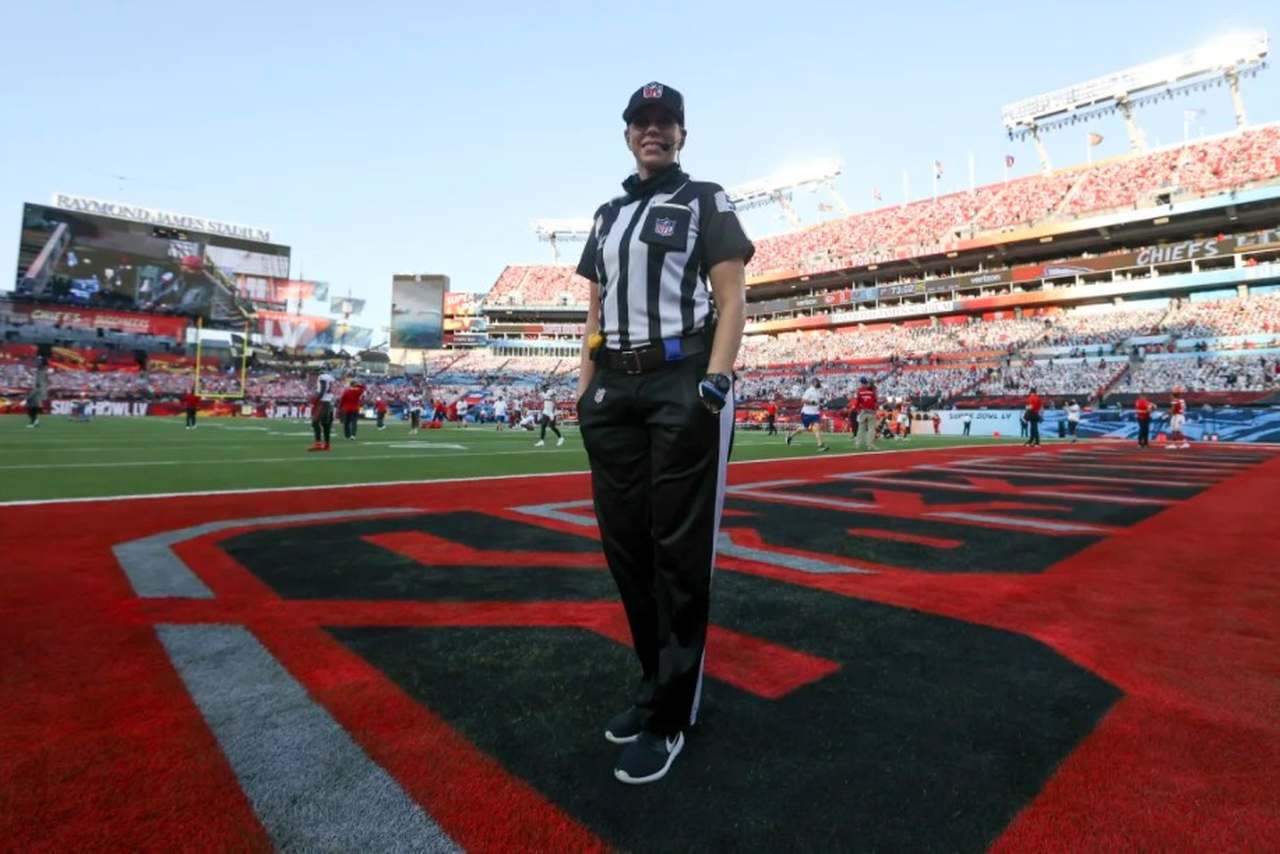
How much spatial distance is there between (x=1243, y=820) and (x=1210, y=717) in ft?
1.89

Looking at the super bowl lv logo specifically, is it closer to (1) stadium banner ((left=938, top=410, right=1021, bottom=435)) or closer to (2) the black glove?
(2) the black glove

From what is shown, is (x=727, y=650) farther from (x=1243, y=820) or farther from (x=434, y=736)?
(x=1243, y=820)

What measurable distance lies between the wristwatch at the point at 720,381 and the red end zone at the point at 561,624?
0.94 meters

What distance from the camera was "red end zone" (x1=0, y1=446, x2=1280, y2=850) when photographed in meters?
1.34

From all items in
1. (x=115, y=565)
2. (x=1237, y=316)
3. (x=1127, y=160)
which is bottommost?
(x=115, y=565)

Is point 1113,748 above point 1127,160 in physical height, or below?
below

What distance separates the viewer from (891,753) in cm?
160

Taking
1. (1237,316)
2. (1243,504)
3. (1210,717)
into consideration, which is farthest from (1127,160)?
(1210,717)

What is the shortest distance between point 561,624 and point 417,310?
7216 centimetres

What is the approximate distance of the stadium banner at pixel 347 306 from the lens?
67688 millimetres

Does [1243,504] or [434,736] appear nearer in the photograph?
[434,736]

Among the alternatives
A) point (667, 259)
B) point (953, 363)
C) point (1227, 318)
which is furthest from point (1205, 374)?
point (667, 259)

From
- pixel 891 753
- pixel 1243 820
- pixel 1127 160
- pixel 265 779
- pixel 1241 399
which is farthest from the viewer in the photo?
pixel 1127 160

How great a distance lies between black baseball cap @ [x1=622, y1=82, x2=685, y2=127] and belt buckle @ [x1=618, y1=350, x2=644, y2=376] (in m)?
0.75
